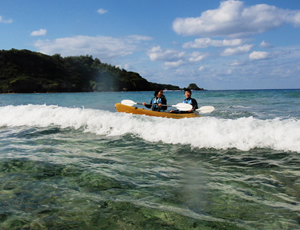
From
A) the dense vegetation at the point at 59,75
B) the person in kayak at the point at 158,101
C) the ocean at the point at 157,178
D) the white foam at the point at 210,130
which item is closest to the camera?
the ocean at the point at 157,178

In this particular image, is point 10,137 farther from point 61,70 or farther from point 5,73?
point 61,70

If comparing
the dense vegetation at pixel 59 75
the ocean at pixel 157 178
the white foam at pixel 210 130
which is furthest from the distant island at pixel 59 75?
the ocean at pixel 157 178

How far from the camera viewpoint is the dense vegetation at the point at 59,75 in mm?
77787

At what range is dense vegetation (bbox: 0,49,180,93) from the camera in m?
77.8

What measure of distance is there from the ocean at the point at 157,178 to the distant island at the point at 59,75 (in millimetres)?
79815

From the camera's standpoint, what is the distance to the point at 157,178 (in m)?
3.24

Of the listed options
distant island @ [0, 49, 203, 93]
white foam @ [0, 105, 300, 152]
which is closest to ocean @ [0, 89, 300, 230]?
white foam @ [0, 105, 300, 152]

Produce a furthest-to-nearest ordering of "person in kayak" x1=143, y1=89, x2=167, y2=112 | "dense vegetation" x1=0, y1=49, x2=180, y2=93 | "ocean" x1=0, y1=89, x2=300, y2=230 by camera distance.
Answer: "dense vegetation" x1=0, y1=49, x2=180, y2=93
"person in kayak" x1=143, y1=89, x2=167, y2=112
"ocean" x1=0, y1=89, x2=300, y2=230

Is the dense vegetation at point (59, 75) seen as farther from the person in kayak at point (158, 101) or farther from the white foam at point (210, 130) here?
the white foam at point (210, 130)

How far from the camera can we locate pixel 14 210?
7.57 feet

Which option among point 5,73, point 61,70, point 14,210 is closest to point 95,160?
point 14,210

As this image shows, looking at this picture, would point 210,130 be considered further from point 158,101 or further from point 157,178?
point 158,101

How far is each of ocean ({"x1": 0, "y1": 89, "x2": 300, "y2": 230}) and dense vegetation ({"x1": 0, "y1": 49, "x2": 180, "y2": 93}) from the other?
262ft

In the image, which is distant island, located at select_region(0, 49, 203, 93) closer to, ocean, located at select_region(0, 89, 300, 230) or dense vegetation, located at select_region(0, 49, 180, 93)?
dense vegetation, located at select_region(0, 49, 180, 93)
